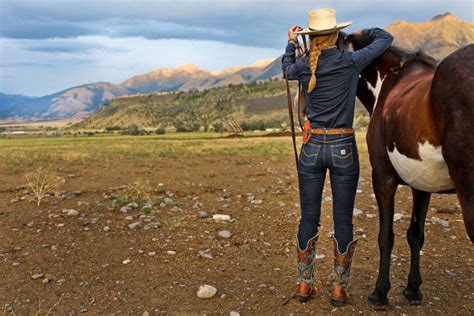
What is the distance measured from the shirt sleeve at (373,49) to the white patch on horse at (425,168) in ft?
2.89

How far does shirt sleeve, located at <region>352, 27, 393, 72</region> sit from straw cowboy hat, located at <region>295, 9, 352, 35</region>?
308mm

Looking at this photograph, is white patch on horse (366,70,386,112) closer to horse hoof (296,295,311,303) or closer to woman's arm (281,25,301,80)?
woman's arm (281,25,301,80)

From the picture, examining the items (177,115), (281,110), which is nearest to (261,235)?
(281,110)

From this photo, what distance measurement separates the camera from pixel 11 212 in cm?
855

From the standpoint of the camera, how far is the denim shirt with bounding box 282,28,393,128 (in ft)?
13.2

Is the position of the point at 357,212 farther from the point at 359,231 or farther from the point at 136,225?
the point at 136,225

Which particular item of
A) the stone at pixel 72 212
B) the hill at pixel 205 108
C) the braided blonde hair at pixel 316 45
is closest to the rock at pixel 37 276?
the stone at pixel 72 212

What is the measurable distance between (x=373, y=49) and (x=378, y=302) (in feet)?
8.14

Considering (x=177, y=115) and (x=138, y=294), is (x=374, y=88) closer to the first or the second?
(x=138, y=294)

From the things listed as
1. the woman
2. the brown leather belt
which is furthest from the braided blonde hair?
the brown leather belt

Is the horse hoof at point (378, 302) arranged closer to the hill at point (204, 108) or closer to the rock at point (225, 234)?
the rock at point (225, 234)

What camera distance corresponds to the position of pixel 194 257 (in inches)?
230

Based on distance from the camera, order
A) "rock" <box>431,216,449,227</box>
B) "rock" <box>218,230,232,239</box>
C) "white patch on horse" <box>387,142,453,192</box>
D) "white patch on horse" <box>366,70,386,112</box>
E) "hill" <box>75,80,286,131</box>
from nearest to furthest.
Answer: "white patch on horse" <box>387,142,453,192</box> < "white patch on horse" <box>366,70,386,112</box> < "rock" <box>218,230,232,239</box> < "rock" <box>431,216,449,227</box> < "hill" <box>75,80,286,131</box>

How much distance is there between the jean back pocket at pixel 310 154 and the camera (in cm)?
416
